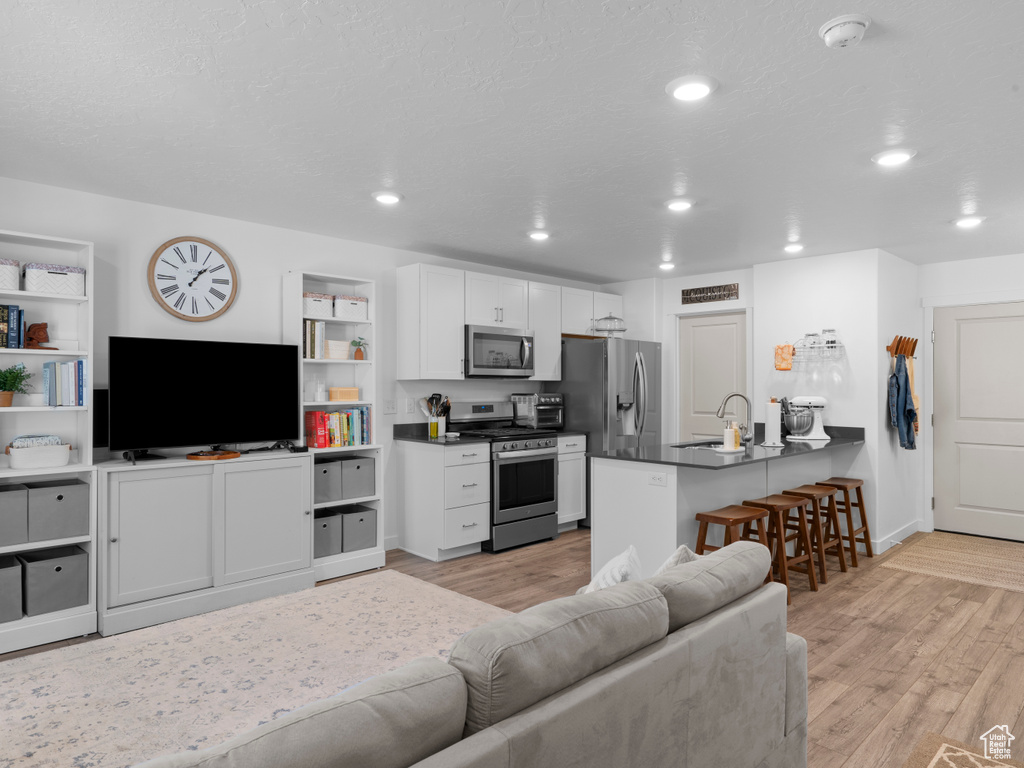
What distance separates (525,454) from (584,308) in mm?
1786

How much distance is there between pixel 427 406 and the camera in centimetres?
530

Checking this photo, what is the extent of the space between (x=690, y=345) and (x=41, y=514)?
5391 millimetres

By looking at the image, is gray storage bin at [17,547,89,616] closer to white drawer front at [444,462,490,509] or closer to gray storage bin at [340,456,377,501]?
gray storage bin at [340,456,377,501]

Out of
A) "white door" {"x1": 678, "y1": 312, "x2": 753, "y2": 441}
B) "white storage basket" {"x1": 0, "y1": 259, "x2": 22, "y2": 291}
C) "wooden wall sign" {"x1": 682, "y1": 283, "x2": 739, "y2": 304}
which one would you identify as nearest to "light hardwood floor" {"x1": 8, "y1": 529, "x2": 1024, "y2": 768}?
"white door" {"x1": 678, "y1": 312, "x2": 753, "y2": 441}

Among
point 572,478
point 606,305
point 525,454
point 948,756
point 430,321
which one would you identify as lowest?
point 948,756

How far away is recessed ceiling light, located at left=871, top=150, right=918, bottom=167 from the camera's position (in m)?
2.94

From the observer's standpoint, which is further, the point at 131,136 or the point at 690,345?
the point at 690,345

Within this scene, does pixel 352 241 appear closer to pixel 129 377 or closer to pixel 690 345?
pixel 129 377

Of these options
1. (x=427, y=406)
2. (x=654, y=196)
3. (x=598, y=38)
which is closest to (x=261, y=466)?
(x=427, y=406)

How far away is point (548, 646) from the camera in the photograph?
1.28 metres

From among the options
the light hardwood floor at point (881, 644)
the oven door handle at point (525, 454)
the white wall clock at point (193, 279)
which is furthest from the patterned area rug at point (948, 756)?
the white wall clock at point (193, 279)

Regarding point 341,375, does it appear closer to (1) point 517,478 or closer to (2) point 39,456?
(1) point 517,478

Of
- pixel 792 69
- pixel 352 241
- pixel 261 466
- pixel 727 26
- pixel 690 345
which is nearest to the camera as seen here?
pixel 727 26

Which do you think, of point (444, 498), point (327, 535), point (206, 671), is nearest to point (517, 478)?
point (444, 498)
